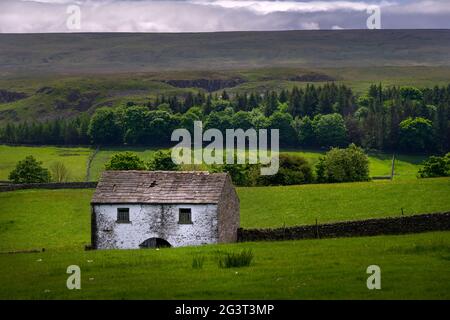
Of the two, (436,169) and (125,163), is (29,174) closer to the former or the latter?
(125,163)

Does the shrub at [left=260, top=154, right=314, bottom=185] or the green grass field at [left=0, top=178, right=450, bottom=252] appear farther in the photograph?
the shrub at [left=260, top=154, right=314, bottom=185]

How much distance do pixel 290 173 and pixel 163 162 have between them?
26601 mm

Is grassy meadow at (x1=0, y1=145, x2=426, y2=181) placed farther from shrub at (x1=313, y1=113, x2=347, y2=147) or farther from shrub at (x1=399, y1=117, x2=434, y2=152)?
shrub at (x1=313, y1=113, x2=347, y2=147)

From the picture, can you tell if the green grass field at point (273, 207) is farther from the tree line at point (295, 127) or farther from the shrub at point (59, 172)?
the tree line at point (295, 127)

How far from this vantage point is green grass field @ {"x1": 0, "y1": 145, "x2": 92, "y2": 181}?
144 meters

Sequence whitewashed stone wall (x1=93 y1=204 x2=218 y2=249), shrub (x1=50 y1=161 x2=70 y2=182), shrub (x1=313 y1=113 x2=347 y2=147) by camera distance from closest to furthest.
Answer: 1. whitewashed stone wall (x1=93 y1=204 x2=218 y2=249)
2. shrub (x1=50 y1=161 x2=70 y2=182)
3. shrub (x1=313 y1=113 x2=347 y2=147)

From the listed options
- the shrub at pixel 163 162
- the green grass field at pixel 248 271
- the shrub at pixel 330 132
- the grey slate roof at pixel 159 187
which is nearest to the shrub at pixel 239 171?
the shrub at pixel 163 162

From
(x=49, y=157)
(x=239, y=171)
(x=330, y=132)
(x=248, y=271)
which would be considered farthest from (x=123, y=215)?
(x=330, y=132)

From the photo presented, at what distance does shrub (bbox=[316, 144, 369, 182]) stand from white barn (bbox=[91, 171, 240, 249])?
1922 inches

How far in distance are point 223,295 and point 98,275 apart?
296 inches

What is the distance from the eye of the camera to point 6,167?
15025 centimetres

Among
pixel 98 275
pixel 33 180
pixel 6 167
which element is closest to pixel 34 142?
pixel 6 167

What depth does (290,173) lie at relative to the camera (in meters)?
102

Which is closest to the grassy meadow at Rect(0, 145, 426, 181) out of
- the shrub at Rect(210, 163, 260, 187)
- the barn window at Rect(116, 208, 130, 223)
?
the shrub at Rect(210, 163, 260, 187)
